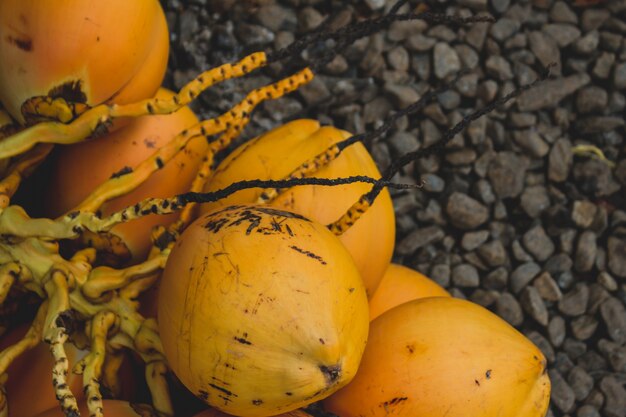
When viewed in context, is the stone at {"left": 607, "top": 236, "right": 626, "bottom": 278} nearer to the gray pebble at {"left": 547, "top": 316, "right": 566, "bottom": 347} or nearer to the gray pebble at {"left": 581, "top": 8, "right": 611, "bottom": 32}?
the gray pebble at {"left": 547, "top": 316, "right": 566, "bottom": 347}

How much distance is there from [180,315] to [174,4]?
3.45ft

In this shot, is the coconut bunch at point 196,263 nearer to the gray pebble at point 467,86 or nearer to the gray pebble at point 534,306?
the gray pebble at point 534,306

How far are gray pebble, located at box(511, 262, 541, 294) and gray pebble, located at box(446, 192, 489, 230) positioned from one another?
5.5 inches

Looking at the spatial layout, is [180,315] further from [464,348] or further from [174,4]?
[174,4]

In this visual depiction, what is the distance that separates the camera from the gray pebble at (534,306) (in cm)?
175

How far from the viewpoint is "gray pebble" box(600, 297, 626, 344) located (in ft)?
5.70

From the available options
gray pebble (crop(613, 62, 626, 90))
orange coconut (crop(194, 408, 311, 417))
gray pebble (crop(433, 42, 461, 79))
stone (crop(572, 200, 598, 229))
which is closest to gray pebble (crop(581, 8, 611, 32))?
gray pebble (crop(613, 62, 626, 90))

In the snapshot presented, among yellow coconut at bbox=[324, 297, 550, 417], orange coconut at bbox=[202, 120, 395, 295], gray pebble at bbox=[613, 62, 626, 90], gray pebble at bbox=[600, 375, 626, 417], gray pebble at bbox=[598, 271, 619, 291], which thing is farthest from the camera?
gray pebble at bbox=[613, 62, 626, 90]

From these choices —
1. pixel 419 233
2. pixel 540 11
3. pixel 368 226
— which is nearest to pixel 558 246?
pixel 419 233

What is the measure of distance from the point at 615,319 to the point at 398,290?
59 cm

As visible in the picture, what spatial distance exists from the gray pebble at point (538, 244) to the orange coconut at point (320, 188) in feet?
1.90

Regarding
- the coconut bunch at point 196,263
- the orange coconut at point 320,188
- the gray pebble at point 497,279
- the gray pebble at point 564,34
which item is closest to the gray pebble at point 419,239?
the gray pebble at point 497,279

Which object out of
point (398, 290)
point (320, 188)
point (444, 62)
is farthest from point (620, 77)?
point (320, 188)

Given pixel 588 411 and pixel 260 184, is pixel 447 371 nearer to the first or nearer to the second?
pixel 260 184
